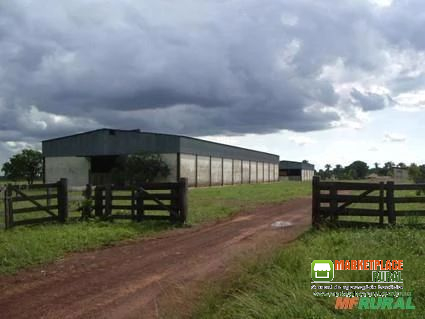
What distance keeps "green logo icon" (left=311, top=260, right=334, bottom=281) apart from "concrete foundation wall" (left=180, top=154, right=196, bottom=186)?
1596 inches

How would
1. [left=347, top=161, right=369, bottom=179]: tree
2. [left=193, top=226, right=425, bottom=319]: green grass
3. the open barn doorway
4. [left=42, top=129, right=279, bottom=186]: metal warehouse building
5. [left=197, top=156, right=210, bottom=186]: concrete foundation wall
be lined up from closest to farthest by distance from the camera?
[left=193, top=226, right=425, bottom=319]: green grass → [left=42, top=129, right=279, bottom=186]: metal warehouse building → the open barn doorway → [left=197, top=156, right=210, bottom=186]: concrete foundation wall → [left=347, top=161, right=369, bottom=179]: tree

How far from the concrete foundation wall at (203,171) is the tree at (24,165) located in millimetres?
37802

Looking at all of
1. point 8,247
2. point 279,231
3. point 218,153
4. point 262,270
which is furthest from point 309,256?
point 218,153

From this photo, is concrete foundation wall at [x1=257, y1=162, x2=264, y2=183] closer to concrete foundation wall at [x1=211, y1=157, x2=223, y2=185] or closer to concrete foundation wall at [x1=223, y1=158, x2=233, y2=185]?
concrete foundation wall at [x1=223, y1=158, x2=233, y2=185]

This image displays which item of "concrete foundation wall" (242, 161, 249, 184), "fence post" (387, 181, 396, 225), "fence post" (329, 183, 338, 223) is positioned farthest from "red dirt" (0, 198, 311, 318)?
"concrete foundation wall" (242, 161, 249, 184)

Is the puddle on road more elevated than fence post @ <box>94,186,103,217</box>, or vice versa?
fence post @ <box>94,186,103,217</box>

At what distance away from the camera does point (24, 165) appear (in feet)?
253

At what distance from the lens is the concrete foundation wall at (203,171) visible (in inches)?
2026

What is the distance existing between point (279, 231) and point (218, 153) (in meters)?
44.6

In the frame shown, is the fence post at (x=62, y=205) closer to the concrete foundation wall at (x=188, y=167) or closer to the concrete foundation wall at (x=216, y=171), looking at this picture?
the concrete foundation wall at (x=188, y=167)

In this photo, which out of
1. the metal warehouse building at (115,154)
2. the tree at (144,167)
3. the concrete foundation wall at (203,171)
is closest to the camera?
the tree at (144,167)

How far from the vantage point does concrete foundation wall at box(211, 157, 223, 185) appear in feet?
181

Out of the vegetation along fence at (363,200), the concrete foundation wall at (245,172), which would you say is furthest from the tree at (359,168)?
the vegetation along fence at (363,200)

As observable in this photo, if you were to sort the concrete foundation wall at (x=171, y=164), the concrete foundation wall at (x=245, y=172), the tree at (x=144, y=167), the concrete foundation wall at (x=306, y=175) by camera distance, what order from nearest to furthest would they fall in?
the tree at (x=144, y=167) < the concrete foundation wall at (x=171, y=164) < the concrete foundation wall at (x=245, y=172) < the concrete foundation wall at (x=306, y=175)
